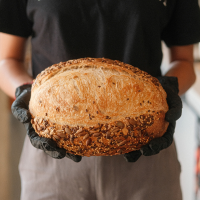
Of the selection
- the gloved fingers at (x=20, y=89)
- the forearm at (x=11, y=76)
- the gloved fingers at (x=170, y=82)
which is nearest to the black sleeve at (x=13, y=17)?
the forearm at (x=11, y=76)

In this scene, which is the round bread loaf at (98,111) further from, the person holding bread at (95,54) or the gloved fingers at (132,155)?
the person holding bread at (95,54)

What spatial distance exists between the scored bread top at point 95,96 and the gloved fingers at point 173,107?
0.03 m

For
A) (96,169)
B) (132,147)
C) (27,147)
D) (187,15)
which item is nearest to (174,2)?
(187,15)

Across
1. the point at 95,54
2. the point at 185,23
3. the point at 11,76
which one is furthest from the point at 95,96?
the point at 185,23

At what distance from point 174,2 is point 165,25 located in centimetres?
12

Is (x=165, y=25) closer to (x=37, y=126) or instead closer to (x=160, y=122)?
(x=160, y=122)

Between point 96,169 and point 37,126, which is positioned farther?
point 96,169

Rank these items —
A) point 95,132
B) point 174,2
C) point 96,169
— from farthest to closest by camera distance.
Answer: point 174,2, point 96,169, point 95,132

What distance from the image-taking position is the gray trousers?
106cm

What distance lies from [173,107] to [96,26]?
1.69 ft

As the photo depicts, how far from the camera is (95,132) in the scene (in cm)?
81

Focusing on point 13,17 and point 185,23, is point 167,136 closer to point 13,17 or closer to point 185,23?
point 185,23

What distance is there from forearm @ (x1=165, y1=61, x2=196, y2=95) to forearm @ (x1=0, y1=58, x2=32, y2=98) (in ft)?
2.44

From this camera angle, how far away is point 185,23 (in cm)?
123
